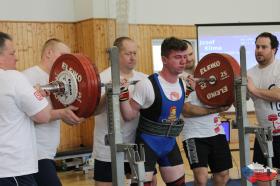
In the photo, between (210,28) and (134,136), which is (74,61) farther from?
(210,28)

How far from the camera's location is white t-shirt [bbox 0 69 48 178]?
8.88ft

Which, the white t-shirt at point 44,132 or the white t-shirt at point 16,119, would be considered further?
the white t-shirt at point 44,132

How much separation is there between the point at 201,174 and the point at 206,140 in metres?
0.30

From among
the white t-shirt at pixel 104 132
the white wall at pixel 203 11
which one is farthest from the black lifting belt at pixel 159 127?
the white wall at pixel 203 11

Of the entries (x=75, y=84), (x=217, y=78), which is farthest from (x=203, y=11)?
(x=75, y=84)

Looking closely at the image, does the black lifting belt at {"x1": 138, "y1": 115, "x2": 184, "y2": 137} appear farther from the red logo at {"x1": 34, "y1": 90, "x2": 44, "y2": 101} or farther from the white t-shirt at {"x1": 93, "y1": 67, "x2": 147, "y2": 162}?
the red logo at {"x1": 34, "y1": 90, "x2": 44, "y2": 101}

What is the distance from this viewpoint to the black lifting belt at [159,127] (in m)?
3.33

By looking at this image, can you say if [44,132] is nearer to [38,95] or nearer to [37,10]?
[38,95]

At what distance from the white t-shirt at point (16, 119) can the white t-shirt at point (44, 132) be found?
0.32 m

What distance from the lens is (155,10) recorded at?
8625mm

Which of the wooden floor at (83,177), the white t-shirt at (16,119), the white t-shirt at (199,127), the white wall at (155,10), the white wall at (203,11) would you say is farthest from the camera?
the white wall at (203,11)

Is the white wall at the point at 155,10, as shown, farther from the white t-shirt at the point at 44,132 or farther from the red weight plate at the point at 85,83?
the red weight plate at the point at 85,83

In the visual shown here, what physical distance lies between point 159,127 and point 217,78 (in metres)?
0.85

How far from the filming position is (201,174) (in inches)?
150
